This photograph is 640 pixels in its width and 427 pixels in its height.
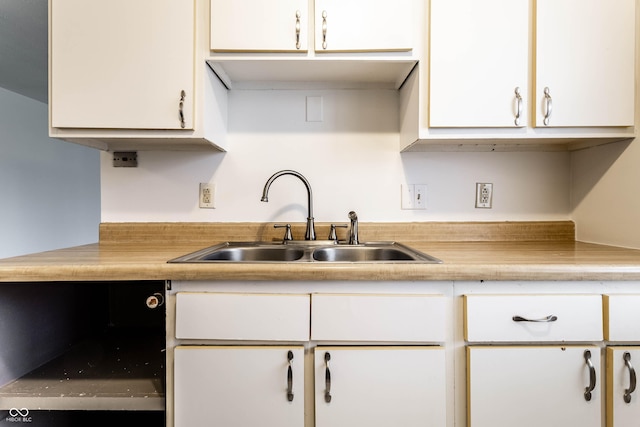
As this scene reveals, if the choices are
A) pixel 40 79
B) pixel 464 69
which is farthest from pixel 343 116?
pixel 40 79

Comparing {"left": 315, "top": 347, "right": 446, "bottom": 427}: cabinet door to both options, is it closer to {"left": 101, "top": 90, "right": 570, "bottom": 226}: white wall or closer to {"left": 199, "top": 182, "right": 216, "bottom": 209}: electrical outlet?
{"left": 101, "top": 90, "right": 570, "bottom": 226}: white wall

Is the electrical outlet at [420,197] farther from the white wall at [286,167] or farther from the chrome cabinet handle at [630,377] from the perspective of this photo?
the chrome cabinet handle at [630,377]

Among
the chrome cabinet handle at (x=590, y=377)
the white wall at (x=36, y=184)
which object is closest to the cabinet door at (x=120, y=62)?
the chrome cabinet handle at (x=590, y=377)

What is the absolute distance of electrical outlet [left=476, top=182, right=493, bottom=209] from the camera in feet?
4.88

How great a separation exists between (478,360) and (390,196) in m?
0.77

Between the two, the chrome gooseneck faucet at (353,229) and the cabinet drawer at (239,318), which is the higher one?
the chrome gooseneck faucet at (353,229)

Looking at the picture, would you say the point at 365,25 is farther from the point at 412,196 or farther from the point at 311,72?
the point at 412,196

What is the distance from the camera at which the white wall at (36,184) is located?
3.44 metres

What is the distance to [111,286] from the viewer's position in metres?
1.40

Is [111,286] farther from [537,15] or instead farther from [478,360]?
[537,15]

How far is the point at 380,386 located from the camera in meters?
0.89

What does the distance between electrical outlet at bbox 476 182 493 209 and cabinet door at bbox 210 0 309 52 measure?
3.26 feet

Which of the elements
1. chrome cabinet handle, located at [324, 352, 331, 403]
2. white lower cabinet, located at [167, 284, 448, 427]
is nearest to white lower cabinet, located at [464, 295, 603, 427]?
white lower cabinet, located at [167, 284, 448, 427]

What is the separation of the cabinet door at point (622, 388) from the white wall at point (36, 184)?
15.4ft
